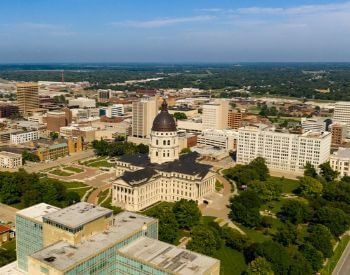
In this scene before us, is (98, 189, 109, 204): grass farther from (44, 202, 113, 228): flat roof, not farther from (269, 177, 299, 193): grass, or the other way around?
(269, 177, 299, 193): grass

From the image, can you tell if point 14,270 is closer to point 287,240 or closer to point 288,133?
point 287,240

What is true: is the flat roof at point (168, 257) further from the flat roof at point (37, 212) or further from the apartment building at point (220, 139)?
the apartment building at point (220, 139)

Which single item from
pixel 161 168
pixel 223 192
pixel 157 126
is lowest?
pixel 223 192

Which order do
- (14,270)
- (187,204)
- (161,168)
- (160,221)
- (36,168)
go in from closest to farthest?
(14,270) < (160,221) < (187,204) < (161,168) < (36,168)

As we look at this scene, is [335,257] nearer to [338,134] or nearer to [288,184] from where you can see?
A: [288,184]

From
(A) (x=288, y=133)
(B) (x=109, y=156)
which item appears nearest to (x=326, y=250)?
(A) (x=288, y=133)

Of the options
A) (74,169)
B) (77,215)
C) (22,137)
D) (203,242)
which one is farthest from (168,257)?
(22,137)
